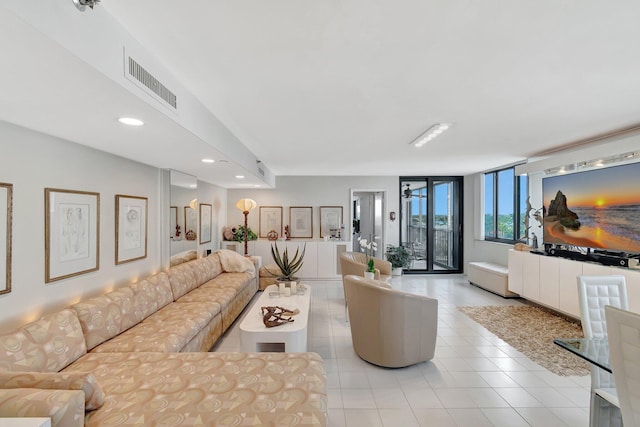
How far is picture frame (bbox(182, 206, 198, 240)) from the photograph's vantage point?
14.4 feet

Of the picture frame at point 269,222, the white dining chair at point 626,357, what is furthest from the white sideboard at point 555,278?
the picture frame at point 269,222

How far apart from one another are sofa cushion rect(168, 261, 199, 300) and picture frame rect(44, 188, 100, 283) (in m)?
0.87

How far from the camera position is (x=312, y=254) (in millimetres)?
6516

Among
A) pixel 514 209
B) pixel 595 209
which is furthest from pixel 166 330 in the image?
pixel 514 209

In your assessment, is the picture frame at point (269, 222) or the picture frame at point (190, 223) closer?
the picture frame at point (190, 223)

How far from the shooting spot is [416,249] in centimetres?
749

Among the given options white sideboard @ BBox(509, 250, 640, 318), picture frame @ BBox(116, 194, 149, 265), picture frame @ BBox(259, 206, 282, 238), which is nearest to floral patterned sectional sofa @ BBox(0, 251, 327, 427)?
picture frame @ BBox(116, 194, 149, 265)

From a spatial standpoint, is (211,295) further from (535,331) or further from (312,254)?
(535,331)

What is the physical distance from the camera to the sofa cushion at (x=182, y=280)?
349 centimetres

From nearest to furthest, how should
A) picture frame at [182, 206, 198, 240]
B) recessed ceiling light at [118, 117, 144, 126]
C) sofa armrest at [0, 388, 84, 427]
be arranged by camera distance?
1. sofa armrest at [0, 388, 84, 427]
2. recessed ceiling light at [118, 117, 144, 126]
3. picture frame at [182, 206, 198, 240]

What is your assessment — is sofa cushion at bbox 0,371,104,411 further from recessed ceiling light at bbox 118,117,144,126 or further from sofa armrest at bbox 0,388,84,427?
recessed ceiling light at bbox 118,117,144,126

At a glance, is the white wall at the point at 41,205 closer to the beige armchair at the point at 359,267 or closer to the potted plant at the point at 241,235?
the beige armchair at the point at 359,267

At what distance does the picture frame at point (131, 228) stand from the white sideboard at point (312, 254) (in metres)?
3.02

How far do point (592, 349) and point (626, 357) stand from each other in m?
0.55
